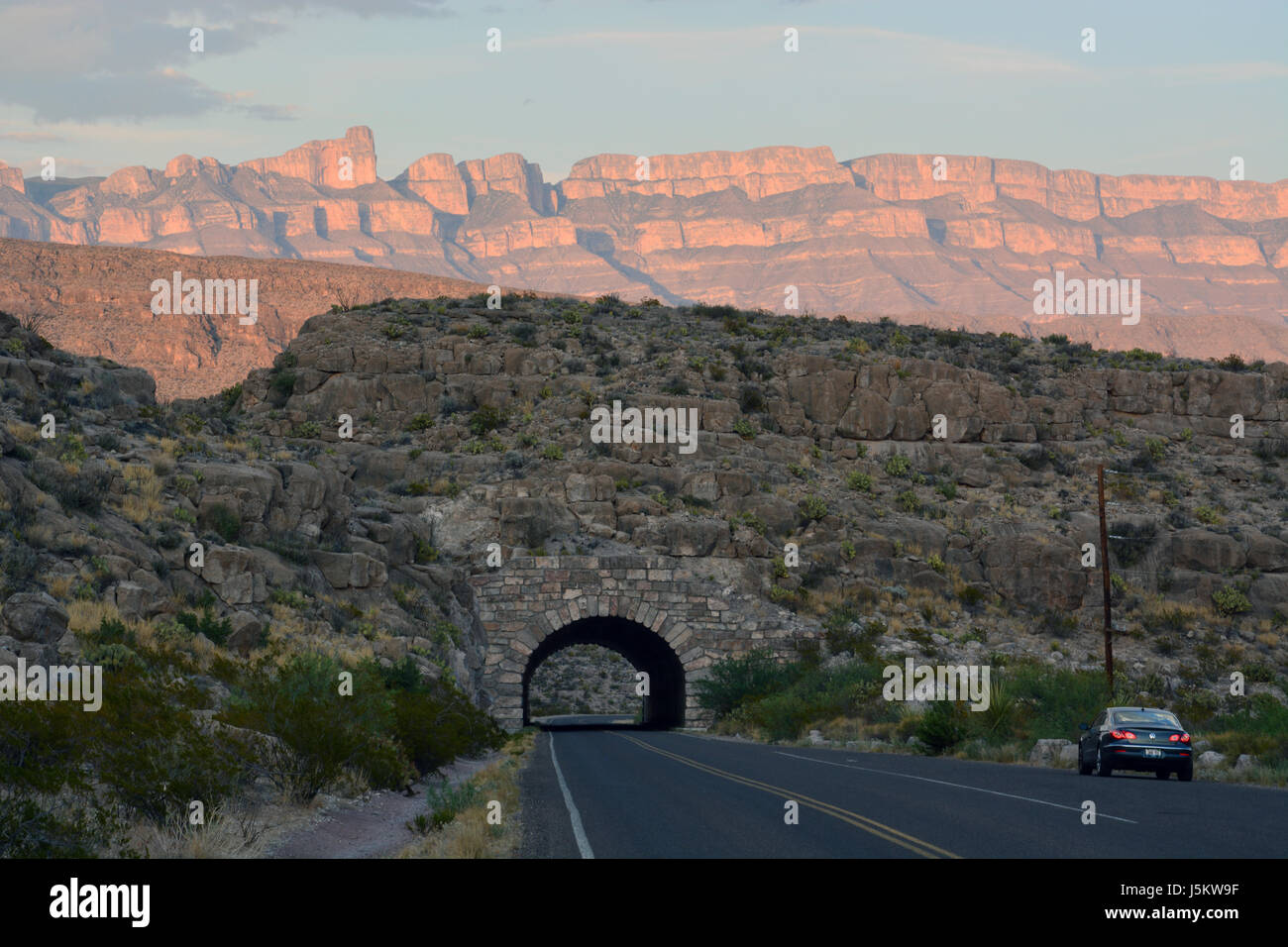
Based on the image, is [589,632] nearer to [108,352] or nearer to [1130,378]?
[1130,378]

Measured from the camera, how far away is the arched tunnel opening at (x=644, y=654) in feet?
155

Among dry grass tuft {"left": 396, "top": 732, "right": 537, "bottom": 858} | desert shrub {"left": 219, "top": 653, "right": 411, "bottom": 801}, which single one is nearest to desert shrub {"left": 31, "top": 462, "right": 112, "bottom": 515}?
desert shrub {"left": 219, "top": 653, "right": 411, "bottom": 801}

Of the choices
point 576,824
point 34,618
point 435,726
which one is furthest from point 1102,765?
point 34,618

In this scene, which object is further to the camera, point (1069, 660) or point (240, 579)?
point (1069, 660)

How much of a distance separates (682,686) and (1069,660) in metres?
14.1

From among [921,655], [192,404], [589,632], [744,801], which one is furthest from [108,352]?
[744,801]

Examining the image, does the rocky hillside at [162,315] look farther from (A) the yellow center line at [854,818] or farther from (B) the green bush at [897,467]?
(A) the yellow center line at [854,818]

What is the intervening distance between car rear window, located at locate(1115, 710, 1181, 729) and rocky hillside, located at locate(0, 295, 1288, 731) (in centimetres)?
1617

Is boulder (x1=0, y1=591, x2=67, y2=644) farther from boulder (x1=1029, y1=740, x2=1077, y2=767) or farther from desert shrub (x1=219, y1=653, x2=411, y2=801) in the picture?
boulder (x1=1029, y1=740, x2=1077, y2=767)

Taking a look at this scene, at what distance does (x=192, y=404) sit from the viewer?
58.7 metres

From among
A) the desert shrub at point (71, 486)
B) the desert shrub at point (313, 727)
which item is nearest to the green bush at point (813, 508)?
the desert shrub at point (71, 486)

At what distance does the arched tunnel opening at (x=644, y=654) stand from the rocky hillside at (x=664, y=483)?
3.91m

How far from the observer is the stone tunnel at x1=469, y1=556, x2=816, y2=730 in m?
42.4
